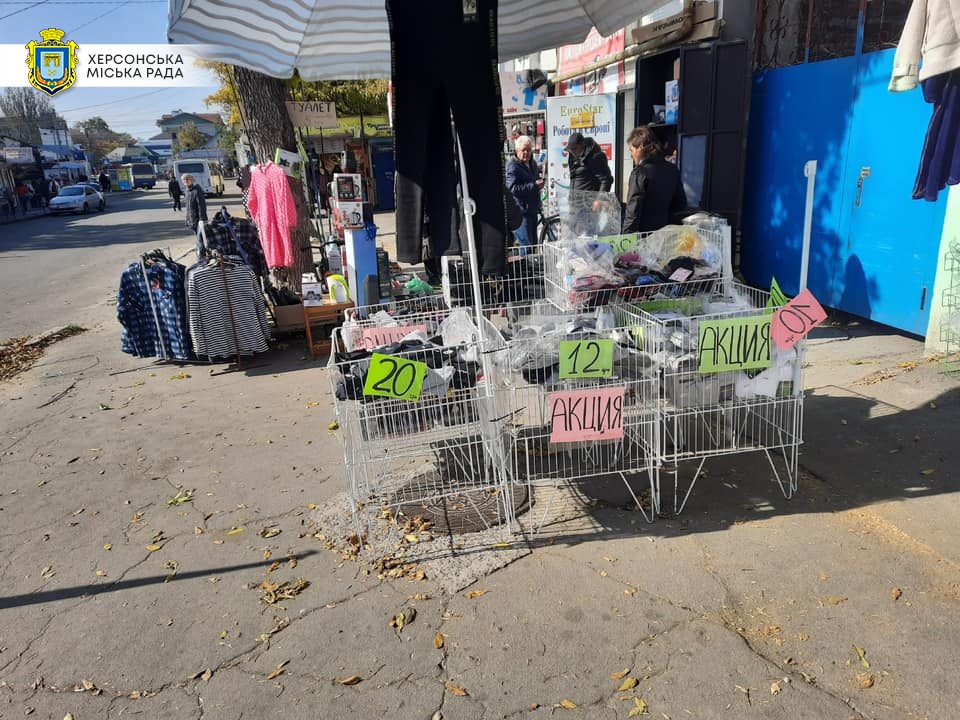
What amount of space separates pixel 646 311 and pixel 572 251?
0.86 metres

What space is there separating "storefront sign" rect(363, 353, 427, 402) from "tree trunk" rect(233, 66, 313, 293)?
5.66m

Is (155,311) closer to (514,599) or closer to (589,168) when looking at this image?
(589,168)

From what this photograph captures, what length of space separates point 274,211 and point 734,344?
6.36 meters

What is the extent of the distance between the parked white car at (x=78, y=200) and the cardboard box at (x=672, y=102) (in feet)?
113

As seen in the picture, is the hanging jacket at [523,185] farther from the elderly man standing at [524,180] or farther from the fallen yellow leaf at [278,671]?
the fallen yellow leaf at [278,671]

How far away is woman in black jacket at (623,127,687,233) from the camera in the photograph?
633cm

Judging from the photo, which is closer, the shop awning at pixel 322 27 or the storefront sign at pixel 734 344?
the storefront sign at pixel 734 344

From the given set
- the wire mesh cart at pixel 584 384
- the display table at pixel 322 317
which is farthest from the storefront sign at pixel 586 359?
the display table at pixel 322 317

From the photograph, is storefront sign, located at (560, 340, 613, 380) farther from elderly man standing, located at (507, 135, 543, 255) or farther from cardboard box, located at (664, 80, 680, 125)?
elderly man standing, located at (507, 135, 543, 255)

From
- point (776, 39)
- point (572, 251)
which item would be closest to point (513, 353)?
point (572, 251)

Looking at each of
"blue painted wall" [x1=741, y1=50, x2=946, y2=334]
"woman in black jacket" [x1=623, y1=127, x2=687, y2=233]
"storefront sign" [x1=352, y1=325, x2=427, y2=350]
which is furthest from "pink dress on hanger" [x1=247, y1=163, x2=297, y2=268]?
"blue painted wall" [x1=741, y1=50, x2=946, y2=334]

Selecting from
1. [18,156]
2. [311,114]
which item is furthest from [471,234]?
[18,156]

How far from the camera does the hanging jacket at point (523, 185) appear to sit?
9.81 meters

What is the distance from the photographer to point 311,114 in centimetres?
945
